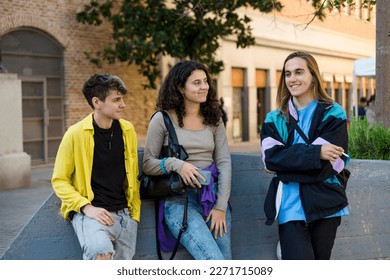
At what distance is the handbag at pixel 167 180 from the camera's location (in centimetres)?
422

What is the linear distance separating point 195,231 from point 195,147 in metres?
0.53

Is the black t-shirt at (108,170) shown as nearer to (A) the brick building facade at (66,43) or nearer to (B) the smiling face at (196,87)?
(B) the smiling face at (196,87)

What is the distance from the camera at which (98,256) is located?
3881 millimetres

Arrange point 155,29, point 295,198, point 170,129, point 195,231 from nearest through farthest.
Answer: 1. point 295,198
2. point 195,231
3. point 170,129
4. point 155,29

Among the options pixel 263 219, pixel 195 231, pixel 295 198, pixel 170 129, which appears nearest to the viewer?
pixel 295 198

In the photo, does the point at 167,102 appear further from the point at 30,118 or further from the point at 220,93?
the point at 220,93

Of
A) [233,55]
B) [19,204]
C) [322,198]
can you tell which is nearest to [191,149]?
[322,198]

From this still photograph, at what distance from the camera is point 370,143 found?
6.39 metres

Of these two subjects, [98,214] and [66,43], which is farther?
[66,43]

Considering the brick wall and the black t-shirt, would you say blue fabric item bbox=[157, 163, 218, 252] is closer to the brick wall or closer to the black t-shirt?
the black t-shirt

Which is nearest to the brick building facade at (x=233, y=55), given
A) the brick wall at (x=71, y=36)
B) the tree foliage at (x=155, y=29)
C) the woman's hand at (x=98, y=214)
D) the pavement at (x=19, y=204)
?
the brick wall at (x=71, y=36)

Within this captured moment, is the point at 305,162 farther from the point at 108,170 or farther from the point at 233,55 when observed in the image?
the point at 233,55

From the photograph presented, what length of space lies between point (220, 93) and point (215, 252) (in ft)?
79.6
